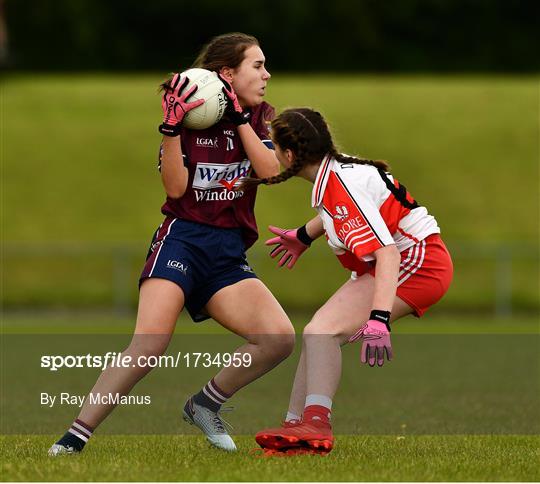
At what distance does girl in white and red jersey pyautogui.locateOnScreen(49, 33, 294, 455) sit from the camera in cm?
632

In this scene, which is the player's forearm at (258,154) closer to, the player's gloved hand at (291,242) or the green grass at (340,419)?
the player's gloved hand at (291,242)

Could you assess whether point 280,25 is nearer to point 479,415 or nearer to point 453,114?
point 453,114

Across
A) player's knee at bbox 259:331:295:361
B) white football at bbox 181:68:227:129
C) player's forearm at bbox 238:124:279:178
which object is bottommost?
player's knee at bbox 259:331:295:361

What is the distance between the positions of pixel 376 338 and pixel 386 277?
0.33 metres

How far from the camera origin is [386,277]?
6.11 m

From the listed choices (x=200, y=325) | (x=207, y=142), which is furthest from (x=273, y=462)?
(x=200, y=325)

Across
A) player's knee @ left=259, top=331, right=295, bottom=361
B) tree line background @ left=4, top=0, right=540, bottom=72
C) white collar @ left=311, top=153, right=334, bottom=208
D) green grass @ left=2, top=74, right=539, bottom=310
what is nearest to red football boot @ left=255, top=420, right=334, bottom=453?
player's knee @ left=259, top=331, right=295, bottom=361

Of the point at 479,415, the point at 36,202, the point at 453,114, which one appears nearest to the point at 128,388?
the point at 479,415

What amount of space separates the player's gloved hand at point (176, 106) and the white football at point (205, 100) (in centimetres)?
2

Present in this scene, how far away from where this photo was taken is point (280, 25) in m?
49.7

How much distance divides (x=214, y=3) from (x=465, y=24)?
38.3 ft

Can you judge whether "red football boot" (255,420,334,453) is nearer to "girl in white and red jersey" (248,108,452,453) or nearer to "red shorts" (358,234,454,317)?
"girl in white and red jersey" (248,108,452,453)

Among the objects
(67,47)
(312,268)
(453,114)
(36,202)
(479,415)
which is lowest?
(479,415)

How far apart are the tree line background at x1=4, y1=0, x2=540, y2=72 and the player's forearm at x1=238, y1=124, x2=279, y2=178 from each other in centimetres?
4239
